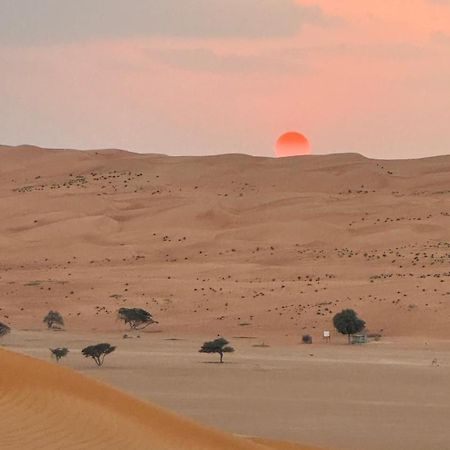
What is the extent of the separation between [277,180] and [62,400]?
80592 mm

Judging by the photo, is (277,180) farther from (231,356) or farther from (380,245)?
(231,356)

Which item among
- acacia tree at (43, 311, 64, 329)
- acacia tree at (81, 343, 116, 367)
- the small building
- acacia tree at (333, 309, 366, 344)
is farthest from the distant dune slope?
acacia tree at (81, 343, 116, 367)

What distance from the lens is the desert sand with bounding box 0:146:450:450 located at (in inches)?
937

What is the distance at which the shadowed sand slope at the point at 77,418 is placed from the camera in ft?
39.4

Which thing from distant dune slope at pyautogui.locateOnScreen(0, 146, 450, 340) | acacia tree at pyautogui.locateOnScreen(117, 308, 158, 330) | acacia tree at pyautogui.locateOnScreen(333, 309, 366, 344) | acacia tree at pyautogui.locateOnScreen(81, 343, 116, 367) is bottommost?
acacia tree at pyautogui.locateOnScreen(81, 343, 116, 367)

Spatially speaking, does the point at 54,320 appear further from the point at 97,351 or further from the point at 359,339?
the point at 97,351

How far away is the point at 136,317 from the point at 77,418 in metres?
25.8

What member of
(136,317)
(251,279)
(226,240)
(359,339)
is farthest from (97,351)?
(226,240)

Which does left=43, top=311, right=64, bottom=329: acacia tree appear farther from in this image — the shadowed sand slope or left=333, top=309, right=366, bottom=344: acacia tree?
the shadowed sand slope

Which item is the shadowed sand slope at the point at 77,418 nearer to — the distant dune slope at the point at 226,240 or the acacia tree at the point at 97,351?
the acacia tree at the point at 97,351

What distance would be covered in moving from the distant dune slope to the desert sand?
0.16m

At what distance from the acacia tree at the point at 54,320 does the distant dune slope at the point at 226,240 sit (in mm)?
390

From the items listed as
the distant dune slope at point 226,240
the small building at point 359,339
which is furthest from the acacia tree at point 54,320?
the small building at point 359,339

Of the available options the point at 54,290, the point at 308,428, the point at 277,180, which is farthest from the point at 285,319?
the point at 277,180
